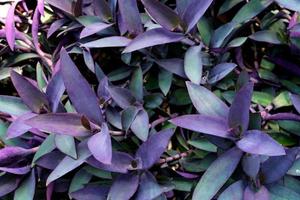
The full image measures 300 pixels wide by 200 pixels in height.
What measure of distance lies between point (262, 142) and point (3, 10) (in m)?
0.76

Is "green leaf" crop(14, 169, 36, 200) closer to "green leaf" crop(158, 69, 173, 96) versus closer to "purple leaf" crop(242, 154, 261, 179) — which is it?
"green leaf" crop(158, 69, 173, 96)

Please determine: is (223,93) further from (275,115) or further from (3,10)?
(3,10)

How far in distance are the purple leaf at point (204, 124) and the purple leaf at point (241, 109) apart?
0.02 metres

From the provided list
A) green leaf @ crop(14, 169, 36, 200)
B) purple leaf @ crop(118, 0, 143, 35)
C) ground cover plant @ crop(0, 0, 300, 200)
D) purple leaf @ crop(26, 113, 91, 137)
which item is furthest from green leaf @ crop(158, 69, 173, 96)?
green leaf @ crop(14, 169, 36, 200)

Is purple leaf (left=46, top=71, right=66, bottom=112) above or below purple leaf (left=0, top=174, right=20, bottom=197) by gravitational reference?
above

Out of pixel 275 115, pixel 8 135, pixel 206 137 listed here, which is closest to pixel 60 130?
pixel 8 135

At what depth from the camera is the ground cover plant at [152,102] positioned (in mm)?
903

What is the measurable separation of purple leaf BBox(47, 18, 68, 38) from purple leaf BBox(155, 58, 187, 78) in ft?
0.87

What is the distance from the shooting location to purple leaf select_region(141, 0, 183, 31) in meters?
0.94

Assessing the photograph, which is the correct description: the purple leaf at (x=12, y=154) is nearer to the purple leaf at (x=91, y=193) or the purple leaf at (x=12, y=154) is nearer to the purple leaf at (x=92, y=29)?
the purple leaf at (x=91, y=193)

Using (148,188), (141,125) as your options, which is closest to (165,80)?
(141,125)

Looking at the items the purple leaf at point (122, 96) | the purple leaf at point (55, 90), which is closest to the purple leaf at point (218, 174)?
the purple leaf at point (122, 96)

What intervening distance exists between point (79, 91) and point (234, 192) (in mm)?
355

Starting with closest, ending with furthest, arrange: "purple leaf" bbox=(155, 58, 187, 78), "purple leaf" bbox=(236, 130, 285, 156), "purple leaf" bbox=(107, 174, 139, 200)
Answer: "purple leaf" bbox=(236, 130, 285, 156)
"purple leaf" bbox=(107, 174, 139, 200)
"purple leaf" bbox=(155, 58, 187, 78)
